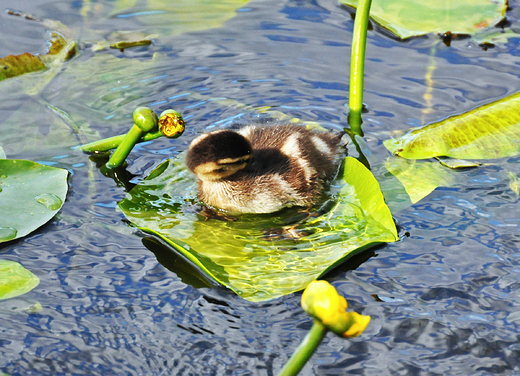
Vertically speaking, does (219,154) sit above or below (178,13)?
below

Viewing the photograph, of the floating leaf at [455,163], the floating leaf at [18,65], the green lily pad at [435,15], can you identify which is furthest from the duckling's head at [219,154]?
the green lily pad at [435,15]

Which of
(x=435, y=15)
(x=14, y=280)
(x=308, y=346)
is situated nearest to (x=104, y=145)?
(x=14, y=280)

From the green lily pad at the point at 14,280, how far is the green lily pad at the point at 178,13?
290cm

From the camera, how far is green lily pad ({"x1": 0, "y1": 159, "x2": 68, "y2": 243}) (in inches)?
110

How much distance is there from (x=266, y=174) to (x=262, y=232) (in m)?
0.40

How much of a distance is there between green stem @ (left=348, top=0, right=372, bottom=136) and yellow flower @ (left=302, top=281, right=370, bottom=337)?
2367 millimetres

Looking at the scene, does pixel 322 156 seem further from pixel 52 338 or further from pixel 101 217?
pixel 52 338

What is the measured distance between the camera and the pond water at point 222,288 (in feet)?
7.29

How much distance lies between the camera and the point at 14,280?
252cm

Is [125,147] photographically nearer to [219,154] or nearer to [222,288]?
[219,154]

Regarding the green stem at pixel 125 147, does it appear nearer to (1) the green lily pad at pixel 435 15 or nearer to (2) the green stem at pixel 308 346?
(2) the green stem at pixel 308 346

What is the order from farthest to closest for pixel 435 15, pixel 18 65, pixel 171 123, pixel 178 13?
pixel 178 13 < pixel 435 15 < pixel 18 65 < pixel 171 123

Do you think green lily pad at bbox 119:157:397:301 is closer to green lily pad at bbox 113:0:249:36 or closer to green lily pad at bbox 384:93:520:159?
green lily pad at bbox 384:93:520:159

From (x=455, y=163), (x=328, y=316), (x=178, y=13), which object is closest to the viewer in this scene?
(x=328, y=316)
